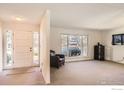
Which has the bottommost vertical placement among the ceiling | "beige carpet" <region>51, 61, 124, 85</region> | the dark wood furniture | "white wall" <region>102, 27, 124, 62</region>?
"beige carpet" <region>51, 61, 124, 85</region>

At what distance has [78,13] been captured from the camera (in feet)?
4.87

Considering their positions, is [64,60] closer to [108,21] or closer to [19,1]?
[108,21]

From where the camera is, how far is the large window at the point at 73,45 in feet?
5.15

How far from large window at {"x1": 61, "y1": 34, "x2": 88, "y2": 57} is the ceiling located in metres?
0.17

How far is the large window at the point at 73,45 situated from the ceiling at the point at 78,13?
0.57 feet

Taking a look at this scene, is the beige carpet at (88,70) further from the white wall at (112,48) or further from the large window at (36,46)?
the large window at (36,46)

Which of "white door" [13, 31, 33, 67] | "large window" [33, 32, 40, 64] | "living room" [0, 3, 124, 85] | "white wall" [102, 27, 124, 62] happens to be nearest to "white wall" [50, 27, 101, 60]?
"living room" [0, 3, 124, 85]

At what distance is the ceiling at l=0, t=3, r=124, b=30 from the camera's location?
1.26 meters

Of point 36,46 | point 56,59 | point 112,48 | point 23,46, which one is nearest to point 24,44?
point 23,46

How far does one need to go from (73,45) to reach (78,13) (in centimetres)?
45

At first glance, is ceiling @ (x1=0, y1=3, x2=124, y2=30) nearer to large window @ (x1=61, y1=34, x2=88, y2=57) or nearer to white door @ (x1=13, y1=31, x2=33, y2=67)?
large window @ (x1=61, y1=34, x2=88, y2=57)

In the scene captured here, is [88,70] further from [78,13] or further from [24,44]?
[24,44]

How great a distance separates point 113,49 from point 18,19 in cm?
160

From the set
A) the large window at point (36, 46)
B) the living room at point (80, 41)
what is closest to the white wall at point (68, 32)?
the living room at point (80, 41)
